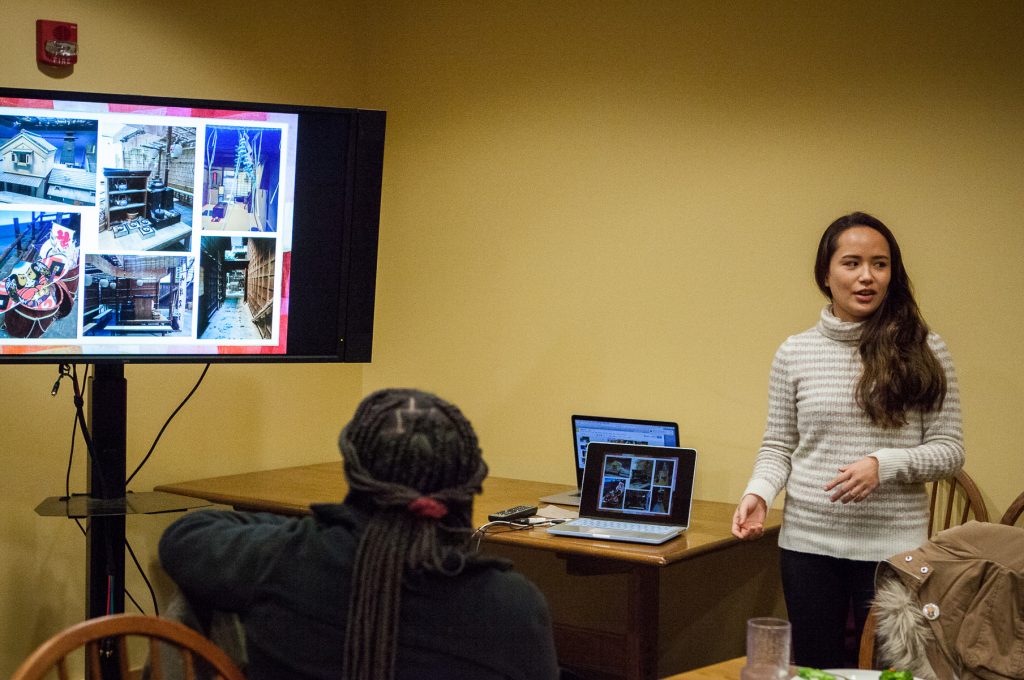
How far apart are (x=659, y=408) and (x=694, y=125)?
3.01 ft

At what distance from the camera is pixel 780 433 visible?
2.51m

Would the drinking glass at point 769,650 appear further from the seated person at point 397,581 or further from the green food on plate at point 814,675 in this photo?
the seated person at point 397,581

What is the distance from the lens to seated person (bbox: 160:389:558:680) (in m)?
1.36

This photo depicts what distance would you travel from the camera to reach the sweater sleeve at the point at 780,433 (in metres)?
2.48

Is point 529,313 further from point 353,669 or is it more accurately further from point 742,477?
point 353,669

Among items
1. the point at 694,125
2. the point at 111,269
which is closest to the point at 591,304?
the point at 694,125

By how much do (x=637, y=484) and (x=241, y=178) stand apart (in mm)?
1271

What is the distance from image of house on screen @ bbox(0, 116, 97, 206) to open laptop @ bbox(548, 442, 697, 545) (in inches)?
55.7

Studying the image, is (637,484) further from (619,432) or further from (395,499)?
(395,499)

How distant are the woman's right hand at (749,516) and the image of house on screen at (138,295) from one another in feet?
4.56

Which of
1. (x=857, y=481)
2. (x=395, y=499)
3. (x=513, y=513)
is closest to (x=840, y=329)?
(x=857, y=481)

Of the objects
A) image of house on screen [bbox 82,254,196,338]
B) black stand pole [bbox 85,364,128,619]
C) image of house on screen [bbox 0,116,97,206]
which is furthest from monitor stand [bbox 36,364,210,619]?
image of house on screen [bbox 0,116,97,206]

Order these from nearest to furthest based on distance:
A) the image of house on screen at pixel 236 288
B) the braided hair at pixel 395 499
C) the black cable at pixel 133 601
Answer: the braided hair at pixel 395 499 → the image of house on screen at pixel 236 288 → the black cable at pixel 133 601

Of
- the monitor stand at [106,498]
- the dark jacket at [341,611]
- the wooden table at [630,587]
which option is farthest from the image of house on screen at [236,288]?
the dark jacket at [341,611]
